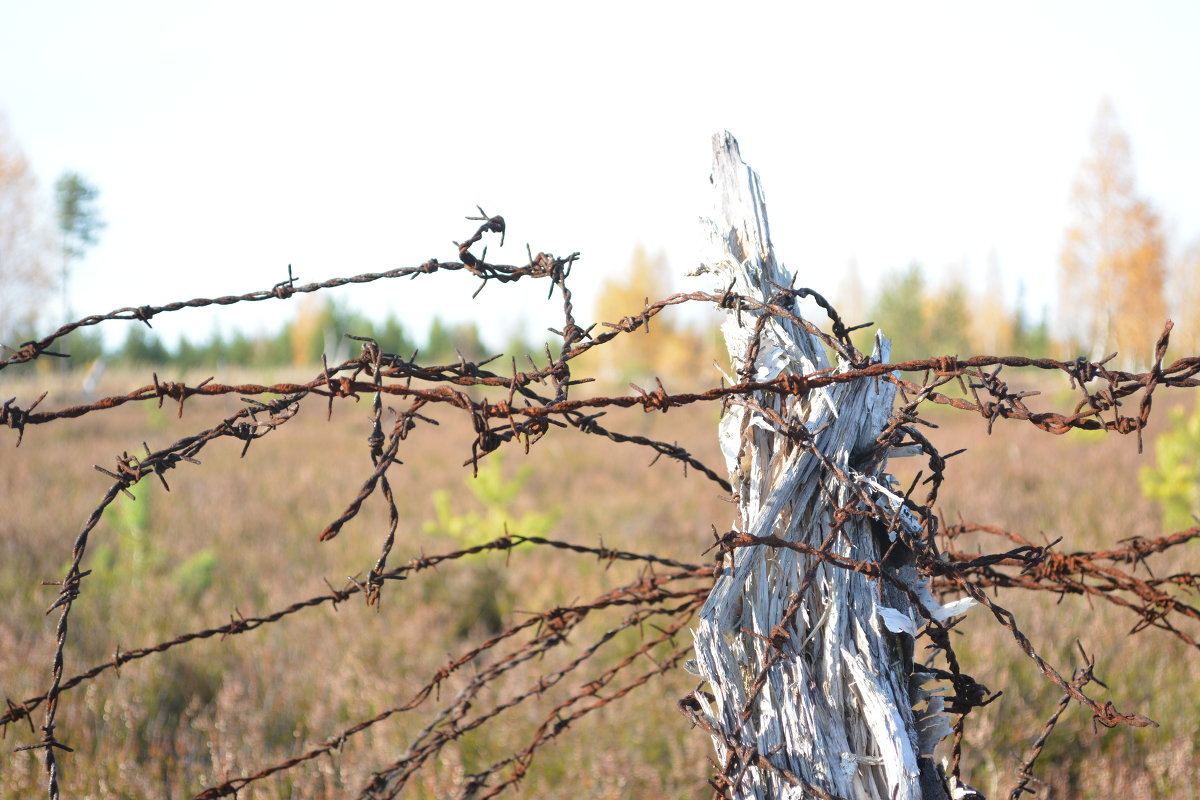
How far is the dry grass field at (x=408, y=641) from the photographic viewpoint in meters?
2.87

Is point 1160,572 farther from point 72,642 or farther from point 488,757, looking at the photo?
point 72,642

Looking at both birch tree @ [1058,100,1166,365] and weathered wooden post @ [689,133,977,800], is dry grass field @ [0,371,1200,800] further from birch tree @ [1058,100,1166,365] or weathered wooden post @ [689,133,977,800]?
birch tree @ [1058,100,1166,365]

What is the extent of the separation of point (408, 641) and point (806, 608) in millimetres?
3304

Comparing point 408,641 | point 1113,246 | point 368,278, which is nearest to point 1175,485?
point 408,641

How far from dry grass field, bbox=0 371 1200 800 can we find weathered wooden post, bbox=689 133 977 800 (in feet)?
2.46

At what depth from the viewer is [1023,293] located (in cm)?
5453

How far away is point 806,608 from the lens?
134 cm

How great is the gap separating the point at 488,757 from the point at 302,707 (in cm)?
104

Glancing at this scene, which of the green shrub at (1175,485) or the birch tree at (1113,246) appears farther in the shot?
the birch tree at (1113,246)

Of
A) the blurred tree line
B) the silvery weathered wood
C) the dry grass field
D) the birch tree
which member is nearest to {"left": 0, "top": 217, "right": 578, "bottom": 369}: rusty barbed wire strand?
the silvery weathered wood

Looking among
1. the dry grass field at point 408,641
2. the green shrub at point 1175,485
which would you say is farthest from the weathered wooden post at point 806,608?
the green shrub at point 1175,485

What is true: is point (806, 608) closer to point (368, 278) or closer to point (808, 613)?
point (808, 613)

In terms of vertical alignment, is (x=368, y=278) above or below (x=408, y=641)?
above

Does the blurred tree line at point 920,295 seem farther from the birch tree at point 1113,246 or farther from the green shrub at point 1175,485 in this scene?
the green shrub at point 1175,485
